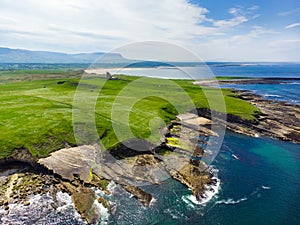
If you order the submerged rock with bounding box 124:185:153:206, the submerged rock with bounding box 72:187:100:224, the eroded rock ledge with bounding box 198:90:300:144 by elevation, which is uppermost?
the eroded rock ledge with bounding box 198:90:300:144

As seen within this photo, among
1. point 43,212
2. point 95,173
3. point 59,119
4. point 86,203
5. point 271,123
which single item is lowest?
point 43,212

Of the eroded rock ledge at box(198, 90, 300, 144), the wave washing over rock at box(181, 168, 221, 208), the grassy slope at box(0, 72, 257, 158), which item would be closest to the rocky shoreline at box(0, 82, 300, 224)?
the wave washing over rock at box(181, 168, 221, 208)

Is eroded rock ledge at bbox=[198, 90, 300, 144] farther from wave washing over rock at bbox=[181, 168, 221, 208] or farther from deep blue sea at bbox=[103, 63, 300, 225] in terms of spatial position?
wave washing over rock at bbox=[181, 168, 221, 208]

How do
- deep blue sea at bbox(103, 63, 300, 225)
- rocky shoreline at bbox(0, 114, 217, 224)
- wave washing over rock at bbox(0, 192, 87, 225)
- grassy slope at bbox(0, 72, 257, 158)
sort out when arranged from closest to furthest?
wave washing over rock at bbox(0, 192, 87, 225)
deep blue sea at bbox(103, 63, 300, 225)
rocky shoreline at bbox(0, 114, 217, 224)
grassy slope at bbox(0, 72, 257, 158)

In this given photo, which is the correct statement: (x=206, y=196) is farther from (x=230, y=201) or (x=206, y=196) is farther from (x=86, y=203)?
(x=86, y=203)

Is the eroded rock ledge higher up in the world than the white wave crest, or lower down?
higher up

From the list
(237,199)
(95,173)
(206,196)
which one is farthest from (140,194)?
(237,199)

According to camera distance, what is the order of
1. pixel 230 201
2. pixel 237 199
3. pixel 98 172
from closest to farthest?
1. pixel 230 201
2. pixel 237 199
3. pixel 98 172

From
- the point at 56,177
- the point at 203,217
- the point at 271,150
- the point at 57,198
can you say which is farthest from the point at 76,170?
the point at 271,150
